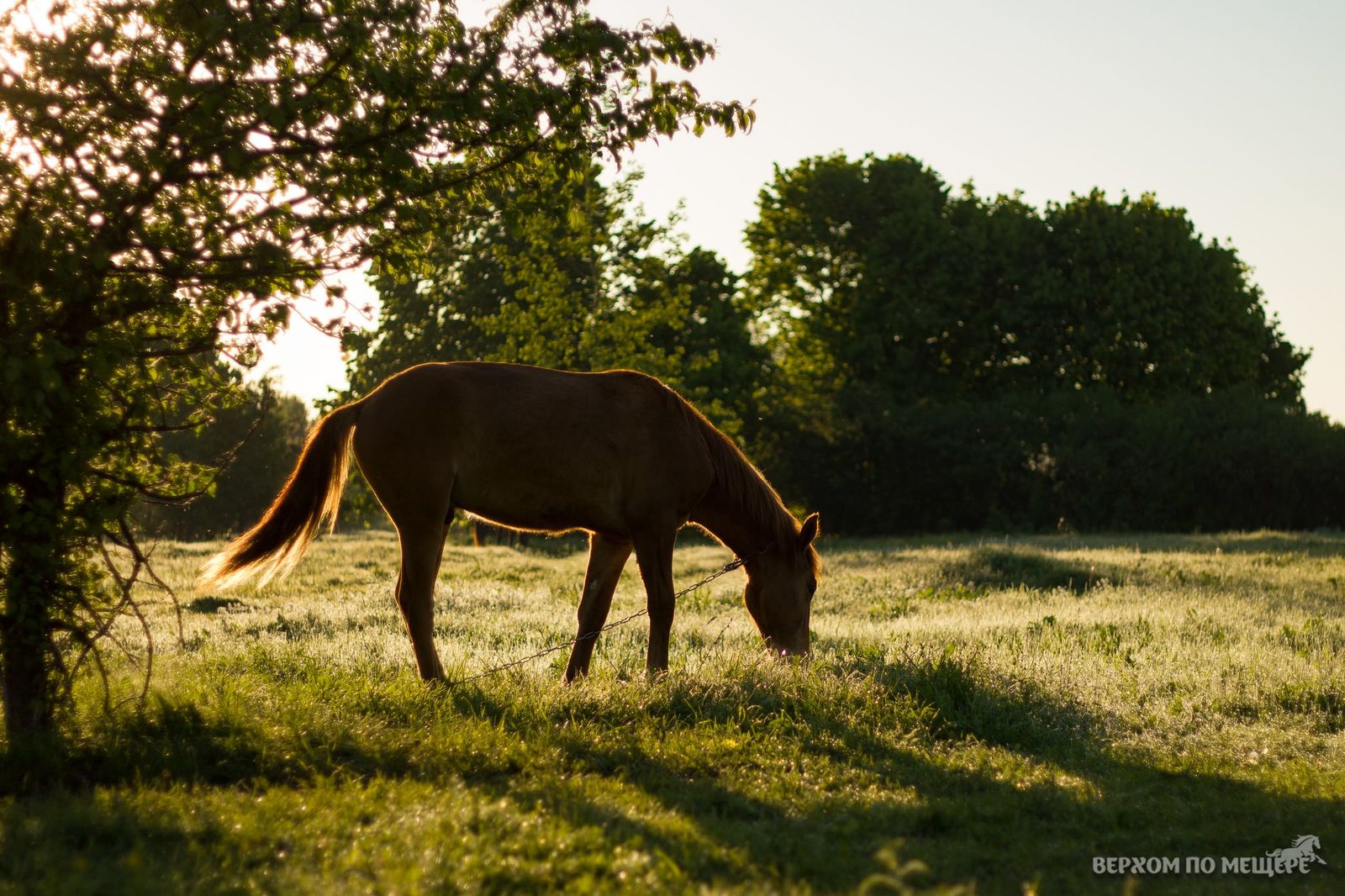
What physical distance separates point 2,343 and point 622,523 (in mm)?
4141

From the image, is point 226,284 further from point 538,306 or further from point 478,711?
point 538,306

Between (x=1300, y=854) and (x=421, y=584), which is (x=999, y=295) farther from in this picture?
(x=1300, y=854)

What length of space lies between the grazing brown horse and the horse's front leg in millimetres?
10

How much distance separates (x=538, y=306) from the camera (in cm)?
2970

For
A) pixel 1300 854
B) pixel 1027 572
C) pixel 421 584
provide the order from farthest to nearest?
1. pixel 1027 572
2. pixel 421 584
3. pixel 1300 854

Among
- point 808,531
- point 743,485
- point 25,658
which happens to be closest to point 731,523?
point 743,485

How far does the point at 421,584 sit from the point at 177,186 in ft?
9.99

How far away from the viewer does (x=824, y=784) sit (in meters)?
6.02

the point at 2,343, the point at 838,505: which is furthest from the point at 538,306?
the point at 2,343

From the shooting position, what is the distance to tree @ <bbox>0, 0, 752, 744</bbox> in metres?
6.07

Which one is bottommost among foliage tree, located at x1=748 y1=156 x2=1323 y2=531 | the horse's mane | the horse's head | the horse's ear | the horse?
the horse

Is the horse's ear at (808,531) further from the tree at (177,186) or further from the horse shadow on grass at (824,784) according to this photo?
the tree at (177,186)

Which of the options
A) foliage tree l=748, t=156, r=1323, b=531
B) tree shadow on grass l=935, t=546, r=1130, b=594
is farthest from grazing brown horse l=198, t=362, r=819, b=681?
foliage tree l=748, t=156, r=1323, b=531

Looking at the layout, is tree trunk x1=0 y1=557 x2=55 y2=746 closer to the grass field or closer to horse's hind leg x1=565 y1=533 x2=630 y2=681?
the grass field
